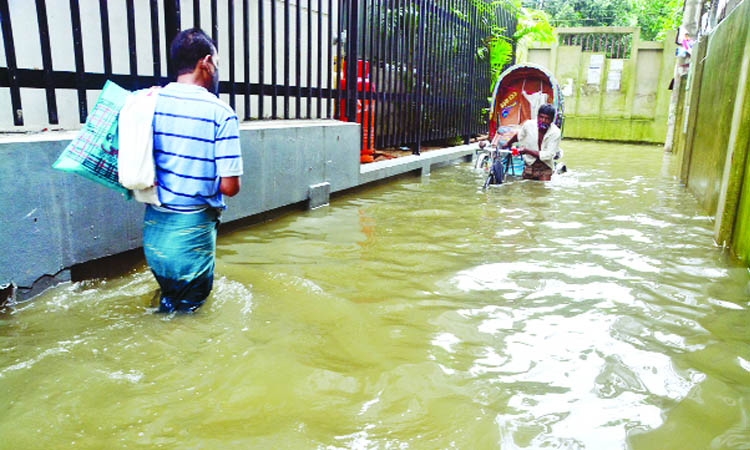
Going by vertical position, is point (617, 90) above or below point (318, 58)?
above

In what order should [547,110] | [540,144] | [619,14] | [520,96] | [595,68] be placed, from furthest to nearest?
[619,14] < [595,68] < [520,96] < [540,144] < [547,110]

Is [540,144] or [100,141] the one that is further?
[540,144]

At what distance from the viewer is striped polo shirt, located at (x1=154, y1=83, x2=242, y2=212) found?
3.04m

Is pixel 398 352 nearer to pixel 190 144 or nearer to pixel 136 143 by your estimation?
pixel 190 144

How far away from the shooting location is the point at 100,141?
3021 mm

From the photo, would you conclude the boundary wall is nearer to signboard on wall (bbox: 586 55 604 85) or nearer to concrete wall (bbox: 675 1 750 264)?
concrete wall (bbox: 675 1 750 264)

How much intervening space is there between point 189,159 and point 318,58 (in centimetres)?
427

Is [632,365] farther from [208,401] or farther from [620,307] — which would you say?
[208,401]

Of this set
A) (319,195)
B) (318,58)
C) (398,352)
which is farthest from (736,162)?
(318,58)

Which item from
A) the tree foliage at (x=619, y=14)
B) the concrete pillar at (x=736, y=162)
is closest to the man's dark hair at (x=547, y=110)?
the concrete pillar at (x=736, y=162)

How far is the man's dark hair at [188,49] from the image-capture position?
3027 mm

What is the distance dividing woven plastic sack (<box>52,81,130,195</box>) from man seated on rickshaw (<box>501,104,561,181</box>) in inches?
294

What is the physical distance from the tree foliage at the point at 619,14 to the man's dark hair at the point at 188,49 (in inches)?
1099

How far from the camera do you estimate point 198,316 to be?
Answer: 3430 mm
